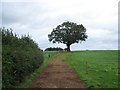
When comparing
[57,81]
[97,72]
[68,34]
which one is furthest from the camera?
[68,34]

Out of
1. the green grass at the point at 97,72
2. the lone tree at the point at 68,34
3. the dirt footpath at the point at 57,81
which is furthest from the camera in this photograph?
the lone tree at the point at 68,34

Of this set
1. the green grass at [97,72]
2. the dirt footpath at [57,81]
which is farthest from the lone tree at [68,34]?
the dirt footpath at [57,81]

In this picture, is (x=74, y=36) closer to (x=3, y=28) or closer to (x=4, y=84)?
(x=3, y=28)

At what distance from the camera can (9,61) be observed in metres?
14.7

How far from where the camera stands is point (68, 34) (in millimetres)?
105312

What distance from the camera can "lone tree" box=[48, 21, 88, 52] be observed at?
105 m

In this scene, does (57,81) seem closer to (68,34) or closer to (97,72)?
(97,72)

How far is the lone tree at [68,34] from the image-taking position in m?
105

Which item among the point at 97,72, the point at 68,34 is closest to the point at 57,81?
the point at 97,72

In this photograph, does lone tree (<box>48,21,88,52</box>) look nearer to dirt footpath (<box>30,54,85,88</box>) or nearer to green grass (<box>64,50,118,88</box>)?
green grass (<box>64,50,118,88</box>)

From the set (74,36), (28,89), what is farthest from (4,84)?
(74,36)

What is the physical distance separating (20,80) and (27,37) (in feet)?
48.8

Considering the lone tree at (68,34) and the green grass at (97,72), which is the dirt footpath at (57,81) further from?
the lone tree at (68,34)

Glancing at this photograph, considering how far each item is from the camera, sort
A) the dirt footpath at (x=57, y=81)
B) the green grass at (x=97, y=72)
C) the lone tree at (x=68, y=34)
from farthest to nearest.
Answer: the lone tree at (x=68, y=34), the green grass at (x=97, y=72), the dirt footpath at (x=57, y=81)
